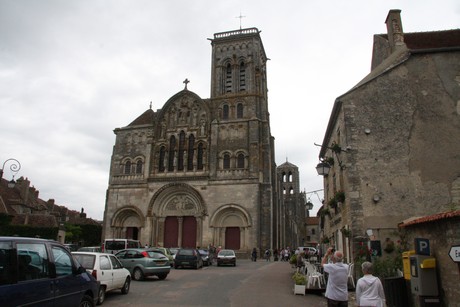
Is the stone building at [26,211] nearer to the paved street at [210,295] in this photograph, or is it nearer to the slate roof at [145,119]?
the slate roof at [145,119]

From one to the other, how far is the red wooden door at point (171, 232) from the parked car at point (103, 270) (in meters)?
21.8

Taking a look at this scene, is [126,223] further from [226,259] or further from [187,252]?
[187,252]

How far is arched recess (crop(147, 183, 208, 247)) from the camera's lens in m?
32.6

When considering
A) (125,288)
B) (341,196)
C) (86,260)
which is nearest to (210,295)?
(125,288)

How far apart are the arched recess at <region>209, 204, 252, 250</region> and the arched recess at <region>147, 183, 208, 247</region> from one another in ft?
5.28

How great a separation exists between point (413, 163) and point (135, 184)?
1029 inches

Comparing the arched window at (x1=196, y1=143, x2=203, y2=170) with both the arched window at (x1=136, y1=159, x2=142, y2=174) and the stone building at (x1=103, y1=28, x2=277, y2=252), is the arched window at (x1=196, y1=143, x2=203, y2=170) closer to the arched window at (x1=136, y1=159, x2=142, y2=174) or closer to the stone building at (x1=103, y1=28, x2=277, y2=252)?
the stone building at (x1=103, y1=28, x2=277, y2=252)

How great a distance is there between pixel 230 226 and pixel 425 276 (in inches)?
952

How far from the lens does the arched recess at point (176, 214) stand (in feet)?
107

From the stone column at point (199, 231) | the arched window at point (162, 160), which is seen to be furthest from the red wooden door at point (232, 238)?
the arched window at point (162, 160)

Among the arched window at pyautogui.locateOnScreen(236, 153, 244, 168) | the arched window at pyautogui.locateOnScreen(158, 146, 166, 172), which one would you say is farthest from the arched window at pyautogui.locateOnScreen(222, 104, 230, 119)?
the arched window at pyautogui.locateOnScreen(158, 146, 166, 172)

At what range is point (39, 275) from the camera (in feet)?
18.9

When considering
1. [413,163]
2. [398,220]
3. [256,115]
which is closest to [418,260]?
[398,220]

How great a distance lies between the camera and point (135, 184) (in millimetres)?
34406
